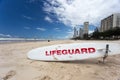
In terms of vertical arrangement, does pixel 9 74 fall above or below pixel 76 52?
below

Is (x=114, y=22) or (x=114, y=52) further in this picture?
(x=114, y=22)

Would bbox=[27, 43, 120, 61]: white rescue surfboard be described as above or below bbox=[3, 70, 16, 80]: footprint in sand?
above

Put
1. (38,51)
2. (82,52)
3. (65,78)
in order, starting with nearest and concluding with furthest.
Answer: (65,78) < (82,52) < (38,51)

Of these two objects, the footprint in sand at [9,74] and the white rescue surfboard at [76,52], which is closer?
the footprint in sand at [9,74]

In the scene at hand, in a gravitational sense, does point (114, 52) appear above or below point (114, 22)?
below

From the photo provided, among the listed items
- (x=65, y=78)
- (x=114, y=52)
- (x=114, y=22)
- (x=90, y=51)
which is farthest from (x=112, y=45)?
(x=114, y=22)

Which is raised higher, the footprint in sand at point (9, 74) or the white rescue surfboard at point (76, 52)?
the white rescue surfboard at point (76, 52)

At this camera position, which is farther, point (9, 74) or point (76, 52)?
point (76, 52)

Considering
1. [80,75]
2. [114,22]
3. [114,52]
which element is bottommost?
[80,75]

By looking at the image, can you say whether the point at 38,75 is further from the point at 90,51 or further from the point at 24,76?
the point at 90,51

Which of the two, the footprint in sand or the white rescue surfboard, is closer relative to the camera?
the footprint in sand

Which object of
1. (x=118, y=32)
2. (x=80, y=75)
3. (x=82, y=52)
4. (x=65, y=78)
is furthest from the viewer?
(x=118, y=32)

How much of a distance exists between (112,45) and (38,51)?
3001 mm

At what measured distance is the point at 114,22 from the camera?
67.2m
